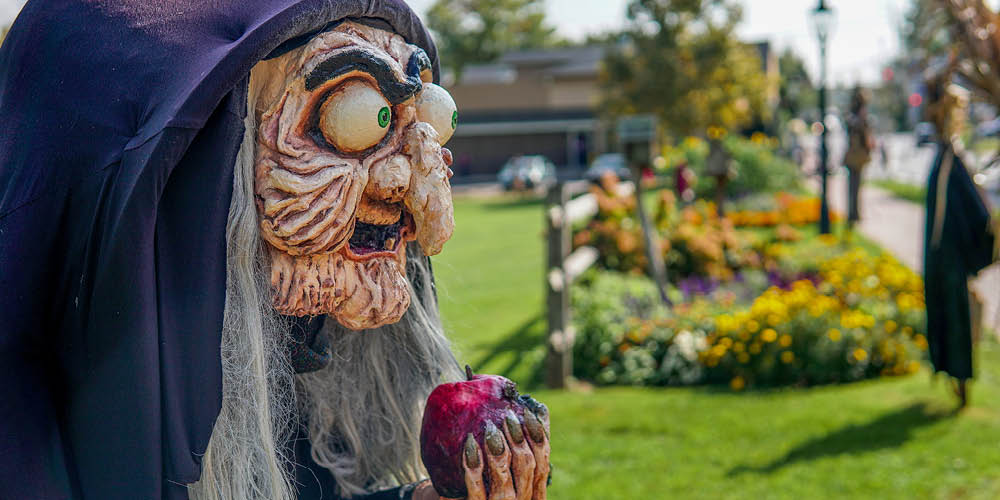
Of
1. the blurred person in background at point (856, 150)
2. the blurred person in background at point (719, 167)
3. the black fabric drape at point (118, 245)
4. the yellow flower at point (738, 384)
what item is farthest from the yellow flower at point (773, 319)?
the blurred person in background at point (856, 150)

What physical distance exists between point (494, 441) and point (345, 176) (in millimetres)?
473

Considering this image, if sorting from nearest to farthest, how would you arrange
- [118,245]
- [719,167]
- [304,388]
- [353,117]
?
[118,245] < [353,117] < [304,388] < [719,167]


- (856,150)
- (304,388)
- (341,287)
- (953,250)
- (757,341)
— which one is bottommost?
(757,341)

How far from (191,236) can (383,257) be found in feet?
1.06

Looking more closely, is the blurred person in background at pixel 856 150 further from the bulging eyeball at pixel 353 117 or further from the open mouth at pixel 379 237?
the bulging eyeball at pixel 353 117

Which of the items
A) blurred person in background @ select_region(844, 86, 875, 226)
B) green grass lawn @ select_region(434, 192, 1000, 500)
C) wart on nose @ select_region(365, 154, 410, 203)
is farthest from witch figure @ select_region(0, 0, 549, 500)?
blurred person in background @ select_region(844, 86, 875, 226)

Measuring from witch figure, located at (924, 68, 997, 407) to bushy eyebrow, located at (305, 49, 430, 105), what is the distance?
14.7ft

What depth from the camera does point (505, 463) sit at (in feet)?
4.61

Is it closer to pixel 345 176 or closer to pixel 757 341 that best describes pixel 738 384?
pixel 757 341

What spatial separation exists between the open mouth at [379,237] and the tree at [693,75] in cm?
1590

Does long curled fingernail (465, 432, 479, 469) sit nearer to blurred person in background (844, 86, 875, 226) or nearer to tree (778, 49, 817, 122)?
blurred person in background (844, 86, 875, 226)

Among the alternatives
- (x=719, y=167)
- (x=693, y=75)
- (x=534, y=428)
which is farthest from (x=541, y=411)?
(x=693, y=75)

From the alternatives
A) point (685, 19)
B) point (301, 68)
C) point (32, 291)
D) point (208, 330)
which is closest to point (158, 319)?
point (208, 330)

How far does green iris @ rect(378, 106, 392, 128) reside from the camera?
138 cm
